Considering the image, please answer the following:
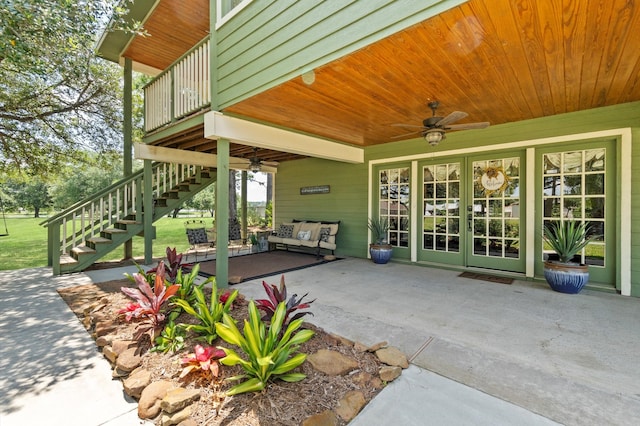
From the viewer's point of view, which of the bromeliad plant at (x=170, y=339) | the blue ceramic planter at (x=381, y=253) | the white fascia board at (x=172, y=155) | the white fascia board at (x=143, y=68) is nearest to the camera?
the bromeliad plant at (x=170, y=339)

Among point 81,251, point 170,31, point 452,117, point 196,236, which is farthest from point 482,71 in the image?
point 81,251

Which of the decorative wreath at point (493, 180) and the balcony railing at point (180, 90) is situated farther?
the decorative wreath at point (493, 180)

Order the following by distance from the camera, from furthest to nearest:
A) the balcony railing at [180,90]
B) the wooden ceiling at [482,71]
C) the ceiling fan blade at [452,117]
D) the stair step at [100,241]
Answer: the stair step at [100,241] < the balcony railing at [180,90] < the ceiling fan blade at [452,117] < the wooden ceiling at [482,71]

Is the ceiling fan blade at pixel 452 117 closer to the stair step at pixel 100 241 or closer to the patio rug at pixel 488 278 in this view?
the patio rug at pixel 488 278

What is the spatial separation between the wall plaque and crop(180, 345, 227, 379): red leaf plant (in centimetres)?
573

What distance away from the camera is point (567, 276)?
12.6 ft

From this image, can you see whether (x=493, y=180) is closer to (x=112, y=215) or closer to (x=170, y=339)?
(x=170, y=339)

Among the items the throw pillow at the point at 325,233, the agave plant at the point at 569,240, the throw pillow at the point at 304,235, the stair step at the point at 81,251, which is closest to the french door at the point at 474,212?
the agave plant at the point at 569,240

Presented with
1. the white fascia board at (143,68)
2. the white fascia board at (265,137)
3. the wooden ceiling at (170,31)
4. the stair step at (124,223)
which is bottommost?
the stair step at (124,223)

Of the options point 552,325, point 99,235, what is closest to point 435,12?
point 552,325

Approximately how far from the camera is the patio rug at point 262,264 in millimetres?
5027

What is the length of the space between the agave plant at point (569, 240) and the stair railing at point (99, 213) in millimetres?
7376

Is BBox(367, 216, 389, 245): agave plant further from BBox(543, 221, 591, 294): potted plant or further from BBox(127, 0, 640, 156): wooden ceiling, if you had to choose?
BBox(543, 221, 591, 294): potted plant

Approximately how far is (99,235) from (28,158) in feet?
10.1
